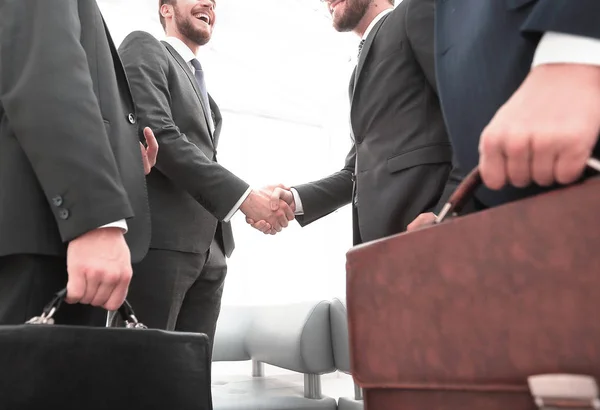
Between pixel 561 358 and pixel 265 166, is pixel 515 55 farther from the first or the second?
pixel 265 166

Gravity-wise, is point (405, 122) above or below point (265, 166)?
below

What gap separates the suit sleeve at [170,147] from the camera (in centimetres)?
139

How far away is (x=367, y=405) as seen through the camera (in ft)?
2.01

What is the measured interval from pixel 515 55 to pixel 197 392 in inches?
23.5

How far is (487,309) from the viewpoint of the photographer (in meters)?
0.49

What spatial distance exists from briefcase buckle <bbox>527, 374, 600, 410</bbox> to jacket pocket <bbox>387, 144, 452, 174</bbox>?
0.66 m

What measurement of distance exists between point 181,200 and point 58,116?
70 cm

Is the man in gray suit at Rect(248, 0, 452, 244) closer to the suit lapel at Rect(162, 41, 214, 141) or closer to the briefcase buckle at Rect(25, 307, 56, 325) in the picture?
the suit lapel at Rect(162, 41, 214, 141)

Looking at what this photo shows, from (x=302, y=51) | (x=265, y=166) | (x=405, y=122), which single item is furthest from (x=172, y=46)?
(x=265, y=166)

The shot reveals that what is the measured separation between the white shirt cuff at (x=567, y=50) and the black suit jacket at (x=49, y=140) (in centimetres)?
53

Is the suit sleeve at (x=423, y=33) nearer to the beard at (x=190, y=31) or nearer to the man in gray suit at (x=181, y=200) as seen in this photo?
the man in gray suit at (x=181, y=200)

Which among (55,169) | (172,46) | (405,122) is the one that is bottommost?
(55,169)

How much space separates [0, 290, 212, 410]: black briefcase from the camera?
64cm

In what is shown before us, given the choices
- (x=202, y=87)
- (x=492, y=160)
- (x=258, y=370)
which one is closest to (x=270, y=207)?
(x=202, y=87)
